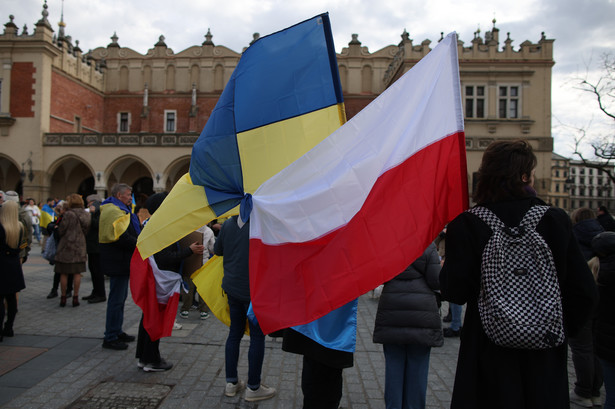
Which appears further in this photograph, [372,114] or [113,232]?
[113,232]

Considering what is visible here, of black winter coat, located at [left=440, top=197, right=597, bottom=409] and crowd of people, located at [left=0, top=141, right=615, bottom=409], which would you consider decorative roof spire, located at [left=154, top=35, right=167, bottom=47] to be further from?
black winter coat, located at [left=440, top=197, right=597, bottom=409]

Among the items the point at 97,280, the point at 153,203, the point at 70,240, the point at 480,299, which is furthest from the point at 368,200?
the point at 97,280

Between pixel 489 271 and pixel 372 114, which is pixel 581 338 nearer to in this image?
pixel 489 271

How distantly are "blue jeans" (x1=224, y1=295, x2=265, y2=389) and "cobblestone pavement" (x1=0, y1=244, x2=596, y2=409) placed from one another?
228 mm

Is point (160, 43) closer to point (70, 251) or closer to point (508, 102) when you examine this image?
point (508, 102)

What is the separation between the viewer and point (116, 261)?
5254 mm

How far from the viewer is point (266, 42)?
3.16m

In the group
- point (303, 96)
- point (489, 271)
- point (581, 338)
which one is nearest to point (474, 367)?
point (489, 271)

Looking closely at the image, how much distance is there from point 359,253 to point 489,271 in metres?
0.73

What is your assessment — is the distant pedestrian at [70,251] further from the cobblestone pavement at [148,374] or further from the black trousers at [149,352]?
the black trousers at [149,352]

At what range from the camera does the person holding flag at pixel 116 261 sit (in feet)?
17.0

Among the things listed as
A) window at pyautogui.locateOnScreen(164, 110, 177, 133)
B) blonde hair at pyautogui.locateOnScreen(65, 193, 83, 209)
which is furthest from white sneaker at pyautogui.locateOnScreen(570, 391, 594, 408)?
window at pyautogui.locateOnScreen(164, 110, 177, 133)

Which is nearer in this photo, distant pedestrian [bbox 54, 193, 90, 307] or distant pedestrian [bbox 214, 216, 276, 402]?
distant pedestrian [bbox 214, 216, 276, 402]

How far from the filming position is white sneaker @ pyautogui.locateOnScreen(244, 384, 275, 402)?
152 inches
